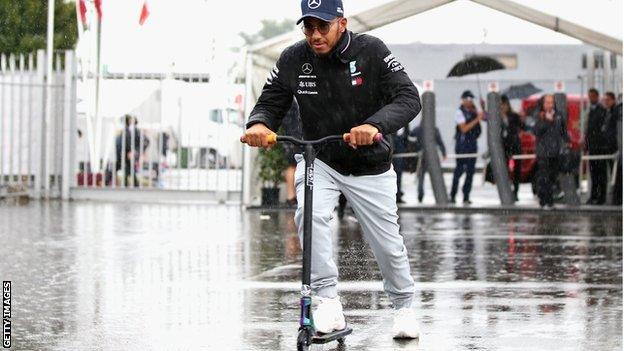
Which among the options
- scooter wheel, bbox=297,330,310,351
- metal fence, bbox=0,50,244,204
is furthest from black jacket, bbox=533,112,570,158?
scooter wheel, bbox=297,330,310,351

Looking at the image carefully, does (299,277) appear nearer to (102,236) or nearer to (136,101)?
(102,236)

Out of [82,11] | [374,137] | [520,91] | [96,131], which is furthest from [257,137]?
[520,91]

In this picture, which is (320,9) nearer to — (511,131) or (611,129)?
(611,129)

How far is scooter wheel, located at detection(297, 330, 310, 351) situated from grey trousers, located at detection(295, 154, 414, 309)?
26.3 inches

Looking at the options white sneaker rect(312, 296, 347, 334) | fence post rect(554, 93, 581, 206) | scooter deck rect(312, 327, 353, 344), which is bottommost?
scooter deck rect(312, 327, 353, 344)

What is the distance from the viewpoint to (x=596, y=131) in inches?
952

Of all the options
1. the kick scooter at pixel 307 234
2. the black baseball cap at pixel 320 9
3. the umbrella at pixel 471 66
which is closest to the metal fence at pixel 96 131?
the umbrella at pixel 471 66

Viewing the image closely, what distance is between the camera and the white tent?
72.2 feet

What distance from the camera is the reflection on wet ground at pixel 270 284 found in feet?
27.8

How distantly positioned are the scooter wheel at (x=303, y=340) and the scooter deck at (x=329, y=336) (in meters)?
0.24

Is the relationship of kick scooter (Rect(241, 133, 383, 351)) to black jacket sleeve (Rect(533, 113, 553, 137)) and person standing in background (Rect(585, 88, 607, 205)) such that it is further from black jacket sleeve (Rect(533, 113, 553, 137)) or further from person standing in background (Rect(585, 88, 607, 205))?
person standing in background (Rect(585, 88, 607, 205))

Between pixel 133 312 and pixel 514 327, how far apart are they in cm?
239

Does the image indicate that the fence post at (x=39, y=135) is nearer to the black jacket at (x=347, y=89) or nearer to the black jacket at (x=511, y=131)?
the black jacket at (x=511, y=131)

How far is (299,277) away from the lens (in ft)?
39.0
